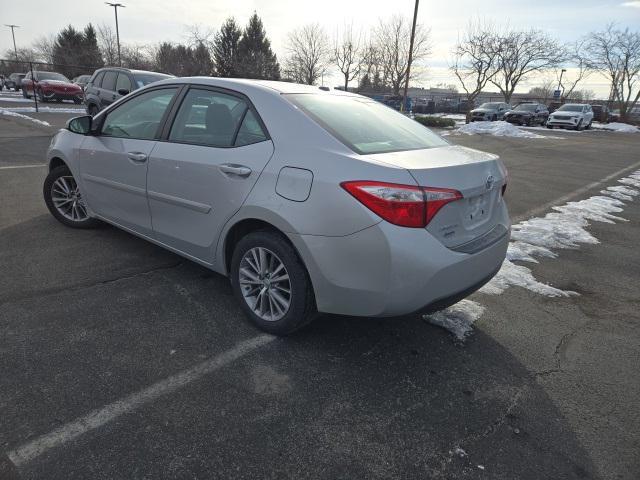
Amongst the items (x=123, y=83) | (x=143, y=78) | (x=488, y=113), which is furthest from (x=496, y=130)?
(x=123, y=83)

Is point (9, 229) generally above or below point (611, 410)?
above

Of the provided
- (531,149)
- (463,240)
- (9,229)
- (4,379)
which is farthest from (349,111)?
(531,149)

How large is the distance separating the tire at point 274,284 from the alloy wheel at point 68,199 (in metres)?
2.48

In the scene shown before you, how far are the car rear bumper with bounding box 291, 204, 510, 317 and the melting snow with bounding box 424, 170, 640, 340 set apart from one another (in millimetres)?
777

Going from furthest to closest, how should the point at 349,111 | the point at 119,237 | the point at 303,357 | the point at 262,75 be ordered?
the point at 262,75, the point at 119,237, the point at 349,111, the point at 303,357

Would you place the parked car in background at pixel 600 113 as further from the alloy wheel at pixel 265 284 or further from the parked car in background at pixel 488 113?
the alloy wheel at pixel 265 284

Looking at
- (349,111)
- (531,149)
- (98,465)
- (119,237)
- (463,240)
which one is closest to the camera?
(98,465)

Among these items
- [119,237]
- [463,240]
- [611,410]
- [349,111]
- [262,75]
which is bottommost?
[611,410]

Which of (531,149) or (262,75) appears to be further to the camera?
(262,75)

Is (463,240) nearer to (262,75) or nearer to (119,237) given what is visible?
(119,237)

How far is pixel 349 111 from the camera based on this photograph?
322cm

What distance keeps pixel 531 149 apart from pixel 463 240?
15.9 metres

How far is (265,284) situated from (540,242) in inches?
147

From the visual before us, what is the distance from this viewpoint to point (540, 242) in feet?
17.3
